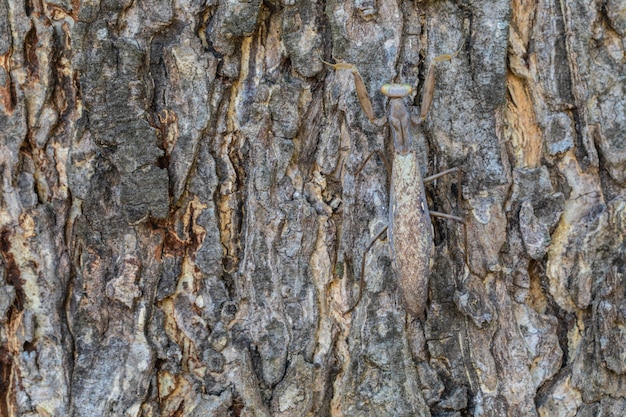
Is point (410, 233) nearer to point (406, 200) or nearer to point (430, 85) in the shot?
point (406, 200)

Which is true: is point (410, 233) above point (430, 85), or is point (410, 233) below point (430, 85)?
below

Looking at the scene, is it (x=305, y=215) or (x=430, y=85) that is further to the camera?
(x=305, y=215)

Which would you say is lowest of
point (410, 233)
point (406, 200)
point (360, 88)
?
point (410, 233)

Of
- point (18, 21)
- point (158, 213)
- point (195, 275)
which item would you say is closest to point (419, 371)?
point (195, 275)

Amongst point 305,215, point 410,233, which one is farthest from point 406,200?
point 305,215

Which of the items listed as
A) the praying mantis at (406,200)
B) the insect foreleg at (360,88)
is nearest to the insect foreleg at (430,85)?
the praying mantis at (406,200)

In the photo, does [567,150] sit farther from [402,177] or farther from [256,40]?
[256,40]
